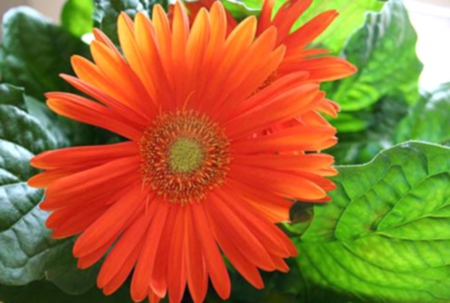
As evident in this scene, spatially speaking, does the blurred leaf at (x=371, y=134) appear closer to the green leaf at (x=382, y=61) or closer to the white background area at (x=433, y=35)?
the green leaf at (x=382, y=61)

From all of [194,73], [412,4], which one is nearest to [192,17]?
[194,73]

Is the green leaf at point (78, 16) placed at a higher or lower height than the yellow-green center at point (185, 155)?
higher

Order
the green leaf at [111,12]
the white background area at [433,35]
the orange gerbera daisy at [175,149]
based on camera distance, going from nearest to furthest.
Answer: the orange gerbera daisy at [175,149] < the green leaf at [111,12] < the white background area at [433,35]

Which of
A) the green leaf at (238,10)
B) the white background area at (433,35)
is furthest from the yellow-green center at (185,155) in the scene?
the white background area at (433,35)

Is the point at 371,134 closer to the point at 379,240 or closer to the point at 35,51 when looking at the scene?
the point at 379,240

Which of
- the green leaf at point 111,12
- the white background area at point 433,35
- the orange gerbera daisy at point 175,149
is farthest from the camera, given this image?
the white background area at point 433,35

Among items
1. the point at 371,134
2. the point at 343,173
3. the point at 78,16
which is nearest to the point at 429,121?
the point at 371,134

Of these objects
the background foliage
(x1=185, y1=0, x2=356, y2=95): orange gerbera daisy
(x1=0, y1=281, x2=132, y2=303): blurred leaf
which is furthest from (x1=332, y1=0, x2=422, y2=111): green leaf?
(x1=0, y1=281, x2=132, y2=303): blurred leaf
